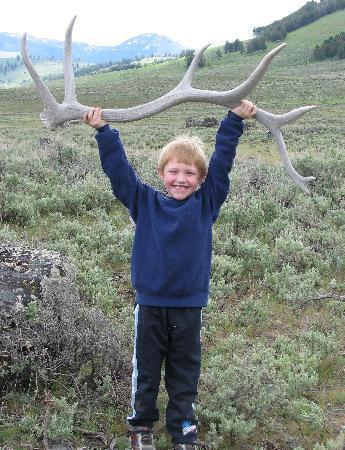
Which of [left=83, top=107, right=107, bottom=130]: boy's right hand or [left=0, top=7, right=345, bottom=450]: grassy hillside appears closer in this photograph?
[left=83, top=107, right=107, bottom=130]: boy's right hand

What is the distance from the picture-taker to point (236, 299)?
5664mm

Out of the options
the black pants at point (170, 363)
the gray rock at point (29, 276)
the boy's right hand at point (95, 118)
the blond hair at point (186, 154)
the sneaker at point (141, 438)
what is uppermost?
the boy's right hand at point (95, 118)

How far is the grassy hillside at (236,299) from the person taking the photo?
3.63 meters

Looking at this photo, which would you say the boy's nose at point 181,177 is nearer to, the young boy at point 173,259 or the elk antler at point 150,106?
the young boy at point 173,259

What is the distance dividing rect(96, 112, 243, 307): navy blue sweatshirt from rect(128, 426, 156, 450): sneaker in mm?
838

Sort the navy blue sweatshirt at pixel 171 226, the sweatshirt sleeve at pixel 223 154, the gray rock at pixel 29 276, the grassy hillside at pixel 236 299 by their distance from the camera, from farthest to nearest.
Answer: the gray rock at pixel 29 276 → the grassy hillside at pixel 236 299 → the sweatshirt sleeve at pixel 223 154 → the navy blue sweatshirt at pixel 171 226

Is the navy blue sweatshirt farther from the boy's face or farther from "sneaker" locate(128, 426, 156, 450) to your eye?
"sneaker" locate(128, 426, 156, 450)

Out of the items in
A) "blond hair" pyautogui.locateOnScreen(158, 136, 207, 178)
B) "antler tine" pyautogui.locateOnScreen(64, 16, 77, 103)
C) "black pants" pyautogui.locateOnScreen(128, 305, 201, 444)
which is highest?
"antler tine" pyautogui.locateOnScreen(64, 16, 77, 103)

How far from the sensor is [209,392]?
13.0 feet

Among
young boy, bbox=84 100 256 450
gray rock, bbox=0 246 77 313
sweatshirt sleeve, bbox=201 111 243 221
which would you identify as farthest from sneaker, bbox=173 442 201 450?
sweatshirt sleeve, bbox=201 111 243 221

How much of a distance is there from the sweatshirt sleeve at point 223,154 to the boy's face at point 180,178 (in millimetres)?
102

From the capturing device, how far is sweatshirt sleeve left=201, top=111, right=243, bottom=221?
3.32 m

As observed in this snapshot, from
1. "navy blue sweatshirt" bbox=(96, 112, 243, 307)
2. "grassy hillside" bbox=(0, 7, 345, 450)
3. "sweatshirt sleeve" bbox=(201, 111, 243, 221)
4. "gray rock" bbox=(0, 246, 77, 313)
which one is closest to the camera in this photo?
"navy blue sweatshirt" bbox=(96, 112, 243, 307)

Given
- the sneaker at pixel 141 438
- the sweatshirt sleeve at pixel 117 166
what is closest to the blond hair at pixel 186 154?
the sweatshirt sleeve at pixel 117 166
